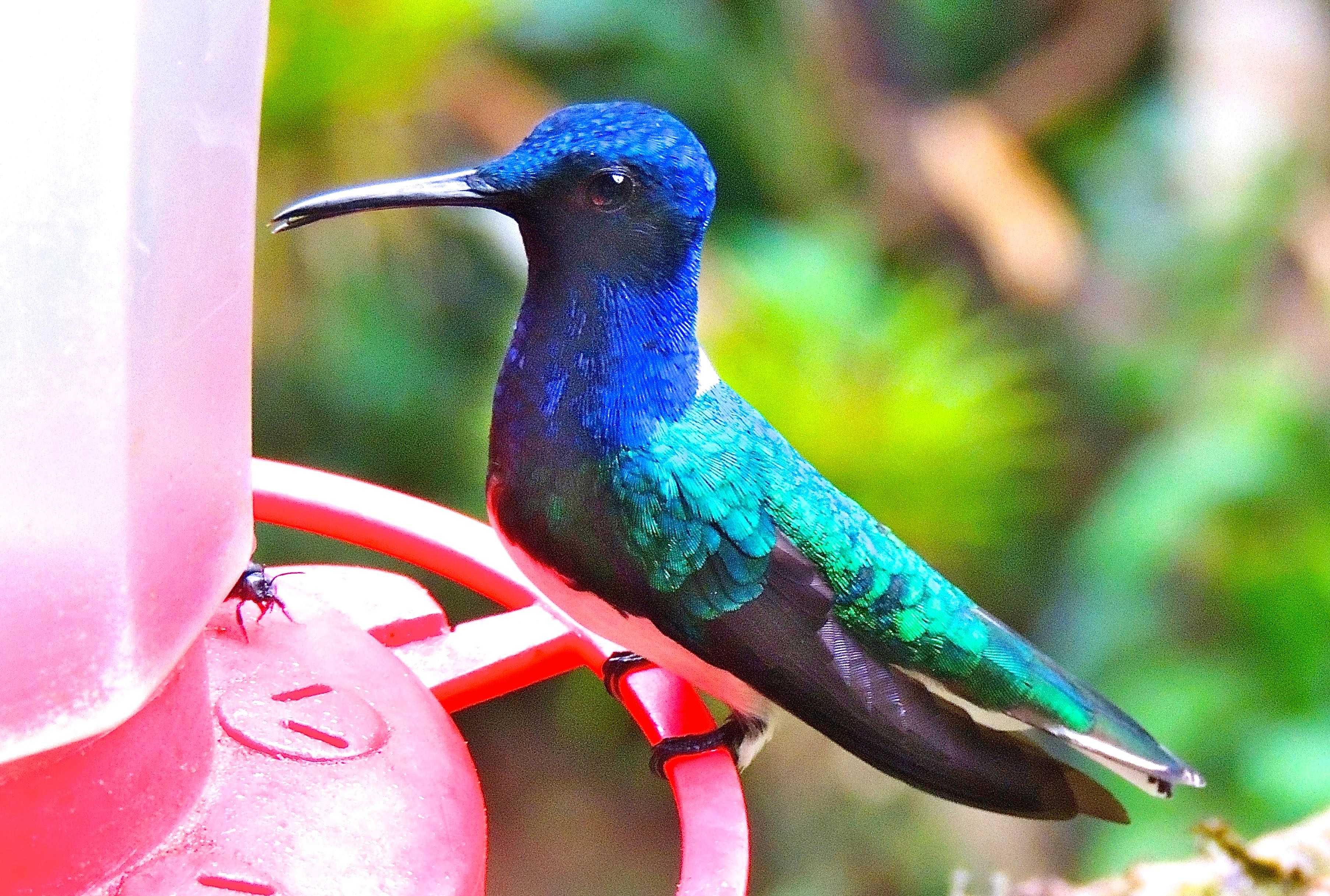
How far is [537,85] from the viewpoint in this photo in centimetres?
522

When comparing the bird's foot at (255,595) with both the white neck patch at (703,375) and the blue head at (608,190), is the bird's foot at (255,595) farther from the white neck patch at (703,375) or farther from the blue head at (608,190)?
the white neck patch at (703,375)

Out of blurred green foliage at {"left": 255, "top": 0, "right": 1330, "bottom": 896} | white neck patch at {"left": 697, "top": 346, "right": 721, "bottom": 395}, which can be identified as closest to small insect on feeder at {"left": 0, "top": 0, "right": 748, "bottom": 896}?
white neck patch at {"left": 697, "top": 346, "right": 721, "bottom": 395}

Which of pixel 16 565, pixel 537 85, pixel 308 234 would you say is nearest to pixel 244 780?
→ pixel 16 565

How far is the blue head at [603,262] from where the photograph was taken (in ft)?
5.42

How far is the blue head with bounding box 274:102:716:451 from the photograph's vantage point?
5.42 ft

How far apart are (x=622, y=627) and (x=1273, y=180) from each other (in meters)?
3.63

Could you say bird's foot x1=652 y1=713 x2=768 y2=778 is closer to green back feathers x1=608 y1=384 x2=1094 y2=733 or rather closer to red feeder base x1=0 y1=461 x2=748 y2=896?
red feeder base x1=0 y1=461 x2=748 y2=896

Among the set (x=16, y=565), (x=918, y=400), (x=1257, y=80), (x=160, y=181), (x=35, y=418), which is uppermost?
(x=1257, y=80)

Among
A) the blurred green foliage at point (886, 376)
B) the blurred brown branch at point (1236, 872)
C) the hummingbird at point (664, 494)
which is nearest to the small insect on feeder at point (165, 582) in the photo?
the hummingbird at point (664, 494)

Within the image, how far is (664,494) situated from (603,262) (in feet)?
0.87

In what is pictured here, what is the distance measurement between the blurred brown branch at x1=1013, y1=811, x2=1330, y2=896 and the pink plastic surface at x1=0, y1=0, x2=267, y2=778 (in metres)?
1.16

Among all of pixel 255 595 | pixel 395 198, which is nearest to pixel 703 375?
pixel 395 198

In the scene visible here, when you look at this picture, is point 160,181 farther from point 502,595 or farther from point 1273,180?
point 1273,180

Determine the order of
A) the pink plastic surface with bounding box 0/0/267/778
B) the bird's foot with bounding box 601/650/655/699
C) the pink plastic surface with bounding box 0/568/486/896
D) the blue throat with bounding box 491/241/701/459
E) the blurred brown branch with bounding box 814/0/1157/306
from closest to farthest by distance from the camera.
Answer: the pink plastic surface with bounding box 0/0/267/778 < the pink plastic surface with bounding box 0/568/486/896 < the blue throat with bounding box 491/241/701/459 < the bird's foot with bounding box 601/650/655/699 < the blurred brown branch with bounding box 814/0/1157/306
